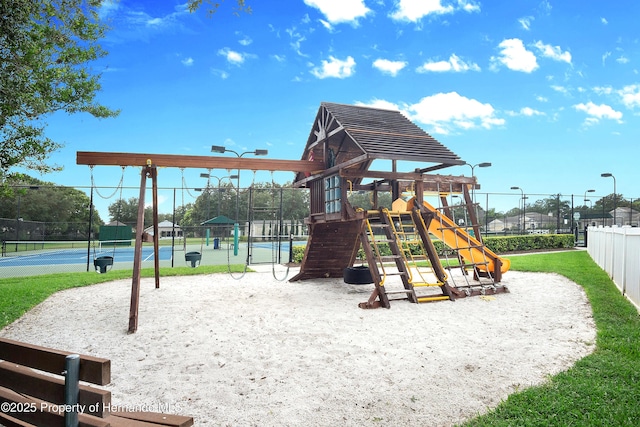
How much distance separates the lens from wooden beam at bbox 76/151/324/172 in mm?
7523

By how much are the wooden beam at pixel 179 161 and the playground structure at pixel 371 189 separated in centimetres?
2

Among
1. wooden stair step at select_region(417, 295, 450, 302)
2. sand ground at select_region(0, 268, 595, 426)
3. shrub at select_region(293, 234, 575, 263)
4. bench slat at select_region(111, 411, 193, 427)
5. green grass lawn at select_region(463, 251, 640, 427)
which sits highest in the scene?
shrub at select_region(293, 234, 575, 263)

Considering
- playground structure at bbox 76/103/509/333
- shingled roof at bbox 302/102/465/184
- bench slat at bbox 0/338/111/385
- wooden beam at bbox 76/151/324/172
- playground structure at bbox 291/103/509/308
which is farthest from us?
shingled roof at bbox 302/102/465/184

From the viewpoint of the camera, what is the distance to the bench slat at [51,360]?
1.95 metres

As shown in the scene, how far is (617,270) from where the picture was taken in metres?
9.81

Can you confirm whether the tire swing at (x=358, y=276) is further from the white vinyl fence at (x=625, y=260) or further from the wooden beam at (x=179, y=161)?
the white vinyl fence at (x=625, y=260)

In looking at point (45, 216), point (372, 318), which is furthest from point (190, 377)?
point (45, 216)

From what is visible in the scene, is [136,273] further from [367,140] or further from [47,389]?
[367,140]

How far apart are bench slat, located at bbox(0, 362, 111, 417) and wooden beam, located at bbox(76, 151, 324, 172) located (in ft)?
19.0

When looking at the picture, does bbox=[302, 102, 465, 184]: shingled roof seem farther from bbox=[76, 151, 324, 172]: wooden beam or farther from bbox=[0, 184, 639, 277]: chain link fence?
bbox=[0, 184, 639, 277]: chain link fence

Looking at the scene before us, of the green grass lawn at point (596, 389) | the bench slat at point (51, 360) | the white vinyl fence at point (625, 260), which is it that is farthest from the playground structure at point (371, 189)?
the bench slat at point (51, 360)

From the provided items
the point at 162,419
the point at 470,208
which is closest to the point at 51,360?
the point at 162,419

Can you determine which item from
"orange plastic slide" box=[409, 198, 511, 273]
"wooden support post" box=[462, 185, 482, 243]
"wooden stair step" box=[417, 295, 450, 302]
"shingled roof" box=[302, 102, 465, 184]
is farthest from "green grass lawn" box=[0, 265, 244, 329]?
"wooden support post" box=[462, 185, 482, 243]

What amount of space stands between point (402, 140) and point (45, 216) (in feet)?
125
